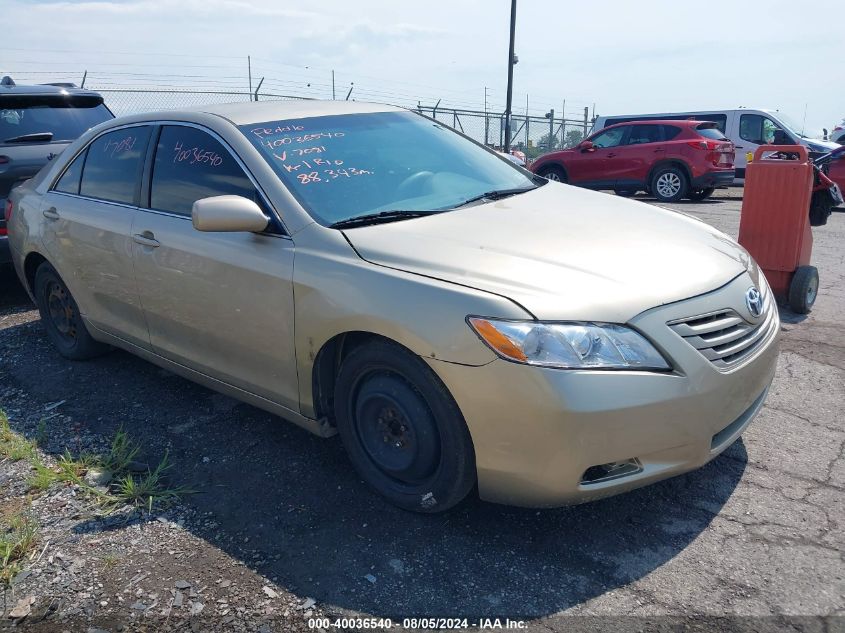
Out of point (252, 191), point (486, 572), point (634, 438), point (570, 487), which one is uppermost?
point (252, 191)

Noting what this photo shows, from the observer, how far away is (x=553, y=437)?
2.44 m

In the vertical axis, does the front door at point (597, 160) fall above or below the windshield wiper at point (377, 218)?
below

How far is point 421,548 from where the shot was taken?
2.77 meters

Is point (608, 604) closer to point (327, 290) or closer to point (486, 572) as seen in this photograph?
point (486, 572)

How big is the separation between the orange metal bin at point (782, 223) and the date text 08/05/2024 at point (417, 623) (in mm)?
4124

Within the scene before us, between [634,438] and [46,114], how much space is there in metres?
6.32

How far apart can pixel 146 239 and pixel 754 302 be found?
292 centimetres

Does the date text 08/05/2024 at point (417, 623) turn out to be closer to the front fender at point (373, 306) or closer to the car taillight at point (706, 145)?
the front fender at point (373, 306)

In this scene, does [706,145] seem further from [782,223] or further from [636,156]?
[782,223]

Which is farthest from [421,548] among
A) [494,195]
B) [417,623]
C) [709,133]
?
[709,133]

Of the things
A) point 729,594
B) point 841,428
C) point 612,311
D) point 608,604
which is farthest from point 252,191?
point 841,428

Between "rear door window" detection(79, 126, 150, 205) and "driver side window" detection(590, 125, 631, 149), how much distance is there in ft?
39.0

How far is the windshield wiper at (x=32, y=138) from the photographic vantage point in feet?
20.8

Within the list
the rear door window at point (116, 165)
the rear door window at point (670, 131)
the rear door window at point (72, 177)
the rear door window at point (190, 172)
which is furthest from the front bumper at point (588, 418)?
the rear door window at point (670, 131)
